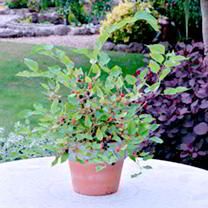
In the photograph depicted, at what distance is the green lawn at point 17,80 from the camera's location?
611 centimetres

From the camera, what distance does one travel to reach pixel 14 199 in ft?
6.15

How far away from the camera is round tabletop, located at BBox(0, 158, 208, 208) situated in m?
1.85

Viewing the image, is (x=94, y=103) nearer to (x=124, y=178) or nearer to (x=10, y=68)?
(x=124, y=178)

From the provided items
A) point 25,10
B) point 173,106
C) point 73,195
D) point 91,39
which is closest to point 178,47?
point 173,106

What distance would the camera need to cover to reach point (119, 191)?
1.95 meters

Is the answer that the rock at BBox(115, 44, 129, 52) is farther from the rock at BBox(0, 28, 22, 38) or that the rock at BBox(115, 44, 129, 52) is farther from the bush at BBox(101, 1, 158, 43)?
the rock at BBox(0, 28, 22, 38)

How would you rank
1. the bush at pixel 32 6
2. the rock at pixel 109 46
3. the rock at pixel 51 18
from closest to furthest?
the rock at pixel 109 46
the rock at pixel 51 18
the bush at pixel 32 6

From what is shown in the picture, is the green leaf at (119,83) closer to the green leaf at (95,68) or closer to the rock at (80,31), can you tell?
the green leaf at (95,68)

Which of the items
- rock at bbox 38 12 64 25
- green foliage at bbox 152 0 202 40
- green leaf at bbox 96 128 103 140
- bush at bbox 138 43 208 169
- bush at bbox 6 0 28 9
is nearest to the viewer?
green leaf at bbox 96 128 103 140

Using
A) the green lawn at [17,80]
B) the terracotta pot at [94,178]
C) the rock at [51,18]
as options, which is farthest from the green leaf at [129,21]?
the rock at [51,18]

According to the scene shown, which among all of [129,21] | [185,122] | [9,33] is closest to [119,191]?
[129,21]

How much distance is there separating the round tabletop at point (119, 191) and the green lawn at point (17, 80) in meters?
2.41

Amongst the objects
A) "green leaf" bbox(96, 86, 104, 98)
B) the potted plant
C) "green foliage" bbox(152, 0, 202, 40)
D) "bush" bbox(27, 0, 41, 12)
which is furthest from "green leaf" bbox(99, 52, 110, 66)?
"bush" bbox(27, 0, 41, 12)

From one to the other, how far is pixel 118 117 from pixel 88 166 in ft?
0.60
